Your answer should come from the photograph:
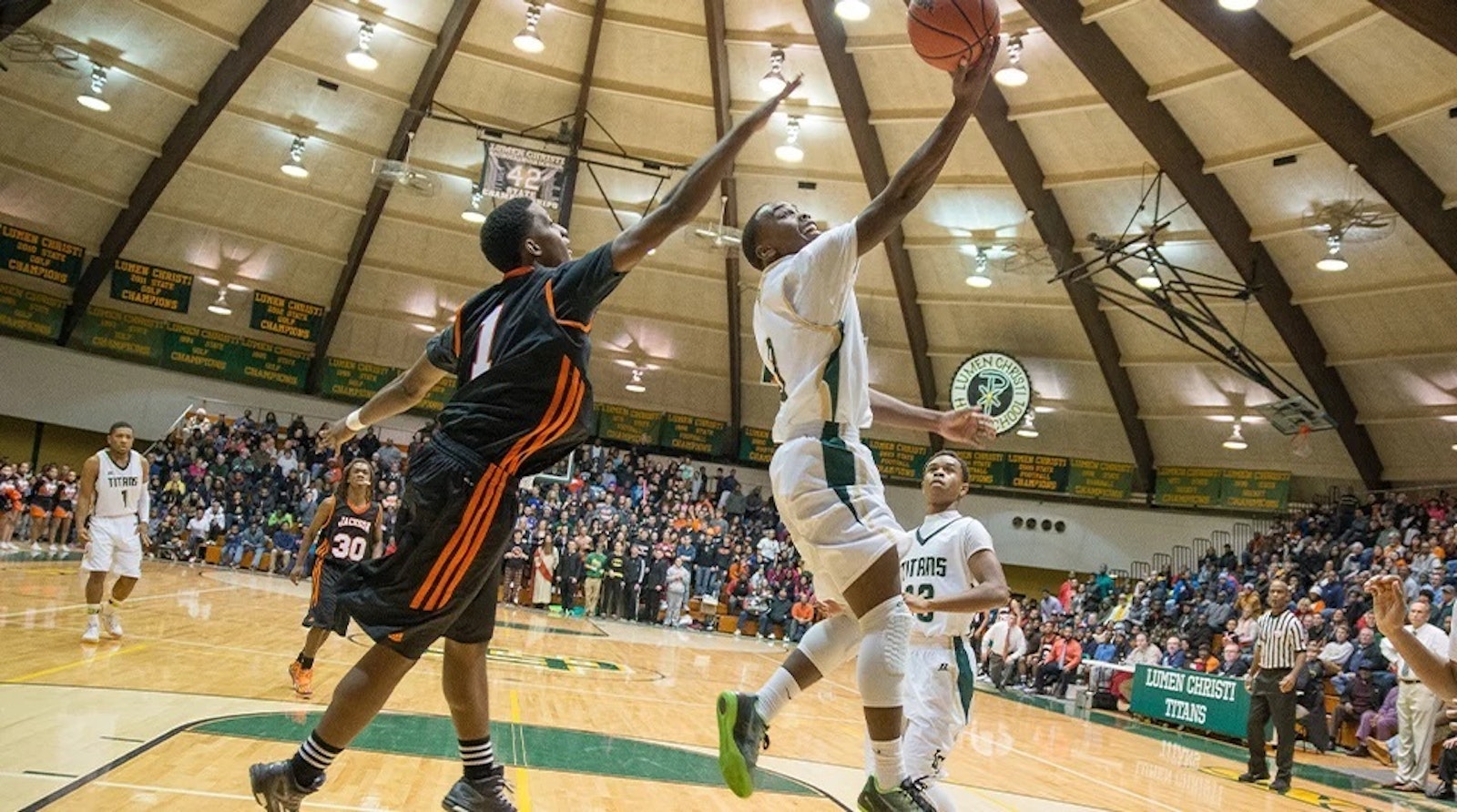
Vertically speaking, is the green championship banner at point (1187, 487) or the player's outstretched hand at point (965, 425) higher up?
the green championship banner at point (1187, 487)

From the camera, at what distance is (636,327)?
95.2ft

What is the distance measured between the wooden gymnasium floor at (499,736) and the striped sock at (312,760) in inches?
40.7

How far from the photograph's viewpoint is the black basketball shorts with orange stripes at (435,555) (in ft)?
11.0

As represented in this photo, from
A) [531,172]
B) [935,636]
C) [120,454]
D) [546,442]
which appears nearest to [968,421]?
[935,636]

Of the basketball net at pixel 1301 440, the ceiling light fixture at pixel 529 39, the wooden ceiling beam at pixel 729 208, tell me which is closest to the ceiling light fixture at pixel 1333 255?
the basketball net at pixel 1301 440

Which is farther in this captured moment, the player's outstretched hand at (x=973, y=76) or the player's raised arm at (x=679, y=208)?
the player's outstretched hand at (x=973, y=76)

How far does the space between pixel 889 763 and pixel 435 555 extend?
1437mm

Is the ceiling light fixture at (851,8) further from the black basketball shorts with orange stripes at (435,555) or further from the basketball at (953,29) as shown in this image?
the black basketball shorts with orange stripes at (435,555)

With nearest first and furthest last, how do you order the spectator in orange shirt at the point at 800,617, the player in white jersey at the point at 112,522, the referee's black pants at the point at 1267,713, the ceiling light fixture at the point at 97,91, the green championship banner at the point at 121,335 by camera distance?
the player in white jersey at the point at 112,522
the referee's black pants at the point at 1267,713
the ceiling light fixture at the point at 97,91
the spectator in orange shirt at the point at 800,617
the green championship banner at the point at 121,335

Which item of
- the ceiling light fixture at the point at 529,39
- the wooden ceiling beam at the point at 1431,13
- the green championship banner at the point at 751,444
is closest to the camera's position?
the wooden ceiling beam at the point at 1431,13

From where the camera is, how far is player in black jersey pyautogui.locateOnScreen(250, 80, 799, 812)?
3.39 m

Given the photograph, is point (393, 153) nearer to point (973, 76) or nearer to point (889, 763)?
point (973, 76)

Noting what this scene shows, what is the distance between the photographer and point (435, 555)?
11.1 ft

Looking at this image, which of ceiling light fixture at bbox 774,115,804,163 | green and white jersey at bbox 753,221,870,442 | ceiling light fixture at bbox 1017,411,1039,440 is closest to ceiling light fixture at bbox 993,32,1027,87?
ceiling light fixture at bbox 774,115,804,163
